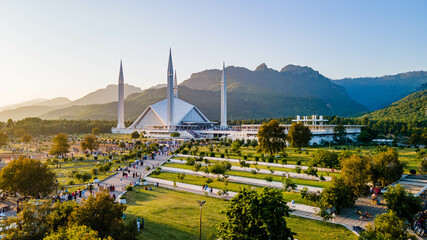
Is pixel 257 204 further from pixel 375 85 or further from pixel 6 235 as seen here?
pixel 375 85

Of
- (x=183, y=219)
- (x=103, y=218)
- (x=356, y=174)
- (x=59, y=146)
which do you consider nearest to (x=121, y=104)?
(x=59, y=146)

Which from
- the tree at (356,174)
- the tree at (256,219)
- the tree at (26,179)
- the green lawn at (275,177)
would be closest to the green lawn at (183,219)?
the tree at (256,219)

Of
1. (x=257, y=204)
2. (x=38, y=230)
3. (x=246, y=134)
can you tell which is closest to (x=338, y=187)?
(x=257, y=204)

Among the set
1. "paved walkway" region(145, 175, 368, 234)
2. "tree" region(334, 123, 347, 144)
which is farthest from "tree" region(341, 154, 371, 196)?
"tree" region(334, 123, 347, 144)

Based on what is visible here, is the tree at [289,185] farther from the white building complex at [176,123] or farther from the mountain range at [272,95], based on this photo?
the mountain range at [272,95]

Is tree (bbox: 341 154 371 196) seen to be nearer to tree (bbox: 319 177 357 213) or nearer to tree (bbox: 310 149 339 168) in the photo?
tree (bbox: 319 177 357 213)

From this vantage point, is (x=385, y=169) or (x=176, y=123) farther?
(x=176, y=123)

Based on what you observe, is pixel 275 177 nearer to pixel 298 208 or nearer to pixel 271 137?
pixel 298 208
